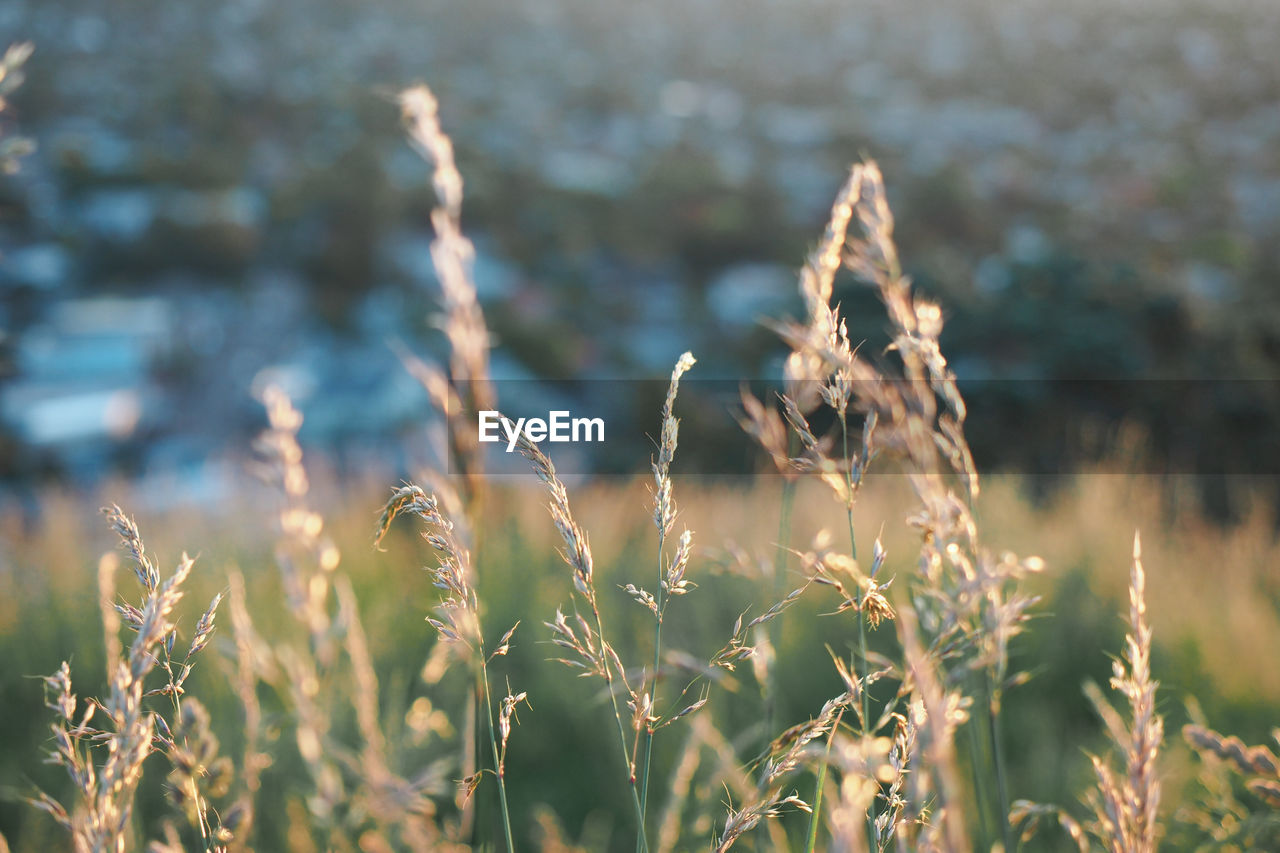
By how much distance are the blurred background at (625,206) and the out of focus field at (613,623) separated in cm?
274

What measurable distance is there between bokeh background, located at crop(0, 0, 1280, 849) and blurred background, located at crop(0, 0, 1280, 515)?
9cm

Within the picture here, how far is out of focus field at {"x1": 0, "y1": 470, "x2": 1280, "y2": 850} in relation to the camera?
249cm

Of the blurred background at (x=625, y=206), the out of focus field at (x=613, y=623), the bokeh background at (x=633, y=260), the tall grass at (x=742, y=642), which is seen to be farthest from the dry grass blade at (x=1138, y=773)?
the blurred background at (x=625, y=206)

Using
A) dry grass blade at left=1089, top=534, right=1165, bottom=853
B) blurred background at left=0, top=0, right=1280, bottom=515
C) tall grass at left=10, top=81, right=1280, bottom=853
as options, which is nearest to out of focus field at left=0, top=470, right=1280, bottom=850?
tall grass at left=10, top=81, right=1280, bottom=853

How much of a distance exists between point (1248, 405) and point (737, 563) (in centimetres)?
1104

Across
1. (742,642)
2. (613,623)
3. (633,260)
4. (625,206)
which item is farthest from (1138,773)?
(625,206)

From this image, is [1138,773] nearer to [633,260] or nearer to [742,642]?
[742,642]

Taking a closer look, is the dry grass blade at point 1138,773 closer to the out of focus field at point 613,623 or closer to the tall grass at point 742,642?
the tall grass at point 742,642

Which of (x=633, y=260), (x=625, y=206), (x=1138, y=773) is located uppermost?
(x=625, y=206)

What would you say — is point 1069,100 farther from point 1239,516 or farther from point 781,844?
point 781,844

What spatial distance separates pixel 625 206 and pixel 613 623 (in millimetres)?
16232

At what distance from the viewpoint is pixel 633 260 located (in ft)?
56.5

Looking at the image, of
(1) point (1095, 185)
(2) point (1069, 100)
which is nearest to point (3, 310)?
(1) point (1095, 185)

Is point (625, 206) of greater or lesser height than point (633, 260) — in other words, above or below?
above
